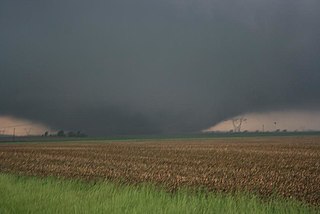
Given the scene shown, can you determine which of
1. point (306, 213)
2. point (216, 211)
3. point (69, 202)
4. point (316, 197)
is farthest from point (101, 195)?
point (316, 197)

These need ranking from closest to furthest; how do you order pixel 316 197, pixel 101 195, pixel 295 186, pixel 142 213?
pixel 142 213 < pixel 101 195 < pixel 316 197 < pixel 295 186

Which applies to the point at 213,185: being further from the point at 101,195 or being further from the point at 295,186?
the point at 101,195

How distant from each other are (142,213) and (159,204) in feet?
4.16

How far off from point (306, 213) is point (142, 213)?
4216 millimetres

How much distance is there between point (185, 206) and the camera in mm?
11195

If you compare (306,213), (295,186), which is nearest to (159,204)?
(306,213)

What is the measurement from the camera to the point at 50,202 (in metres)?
12.1

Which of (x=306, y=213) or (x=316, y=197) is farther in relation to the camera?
(x=316, y=197)

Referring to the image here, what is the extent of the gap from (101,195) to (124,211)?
287cm

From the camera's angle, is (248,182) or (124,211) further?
(248,182)

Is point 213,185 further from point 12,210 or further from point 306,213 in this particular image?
point 12,210

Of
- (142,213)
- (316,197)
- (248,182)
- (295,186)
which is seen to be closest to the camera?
(142,213)

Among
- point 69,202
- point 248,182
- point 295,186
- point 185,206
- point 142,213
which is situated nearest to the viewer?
point 142,213

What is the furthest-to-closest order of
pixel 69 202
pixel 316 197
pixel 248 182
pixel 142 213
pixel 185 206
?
pixel 248 182
pixel 316 197
pixel 69 202
pixel 185 206
pixel 142 213
